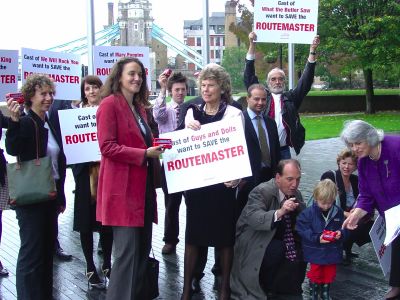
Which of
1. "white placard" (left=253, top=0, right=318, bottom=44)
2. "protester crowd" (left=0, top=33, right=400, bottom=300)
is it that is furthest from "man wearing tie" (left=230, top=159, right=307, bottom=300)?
"white placard" (left=253, top=0, right=318, bottom=44)

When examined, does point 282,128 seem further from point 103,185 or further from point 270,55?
point 270,55

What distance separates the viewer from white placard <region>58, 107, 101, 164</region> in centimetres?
553

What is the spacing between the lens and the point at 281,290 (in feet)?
16.8

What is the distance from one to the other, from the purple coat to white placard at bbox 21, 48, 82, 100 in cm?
435

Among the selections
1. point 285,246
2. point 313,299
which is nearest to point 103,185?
point 285,246

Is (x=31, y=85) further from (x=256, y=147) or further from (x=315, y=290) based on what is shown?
(x=315, y=290)

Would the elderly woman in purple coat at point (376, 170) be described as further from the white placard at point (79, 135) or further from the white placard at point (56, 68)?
the white placard at point (56, 68)

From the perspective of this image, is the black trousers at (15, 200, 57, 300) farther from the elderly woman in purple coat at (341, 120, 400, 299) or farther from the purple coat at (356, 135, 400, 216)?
the purple coat at (356, 135, 400, 216)

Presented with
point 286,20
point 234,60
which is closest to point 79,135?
point 286,20

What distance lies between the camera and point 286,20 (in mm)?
8250

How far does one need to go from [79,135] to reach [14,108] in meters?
1.39

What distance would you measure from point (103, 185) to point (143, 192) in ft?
0.97

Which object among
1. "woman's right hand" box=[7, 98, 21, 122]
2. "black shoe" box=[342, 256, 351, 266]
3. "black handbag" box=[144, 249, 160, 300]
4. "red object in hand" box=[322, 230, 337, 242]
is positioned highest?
"woman's right hand" box=[7, 98, 21, 122]

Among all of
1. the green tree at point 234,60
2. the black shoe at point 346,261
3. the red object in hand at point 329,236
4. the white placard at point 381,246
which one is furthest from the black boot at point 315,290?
the green tree at point 234,60
